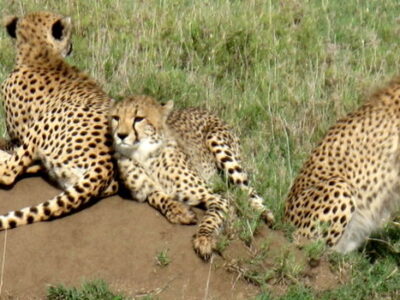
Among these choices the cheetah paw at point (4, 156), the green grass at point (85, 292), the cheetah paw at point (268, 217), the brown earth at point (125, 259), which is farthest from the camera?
the cheetah paw at point (4, 156)

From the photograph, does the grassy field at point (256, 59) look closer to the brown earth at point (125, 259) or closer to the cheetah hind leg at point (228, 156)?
the cheetah hind leg at point (228, 156)

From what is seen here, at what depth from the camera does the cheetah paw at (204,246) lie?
17.2 feet

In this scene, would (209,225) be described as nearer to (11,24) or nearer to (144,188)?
(144,188)

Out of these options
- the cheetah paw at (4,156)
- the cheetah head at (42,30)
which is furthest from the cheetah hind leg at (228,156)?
the cheetah paw at (4,156)

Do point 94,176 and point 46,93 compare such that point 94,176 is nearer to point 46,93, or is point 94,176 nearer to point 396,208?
point 46,93

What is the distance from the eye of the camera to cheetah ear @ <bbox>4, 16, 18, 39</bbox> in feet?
21.9

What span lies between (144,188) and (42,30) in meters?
1.51

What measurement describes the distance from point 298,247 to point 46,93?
1.78 meters

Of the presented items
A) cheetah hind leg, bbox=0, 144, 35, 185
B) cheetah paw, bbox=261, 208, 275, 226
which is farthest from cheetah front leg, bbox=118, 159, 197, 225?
cheetah hind leg, bbox=0, 144, 35, 185

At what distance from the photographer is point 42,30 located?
6668 millimetres

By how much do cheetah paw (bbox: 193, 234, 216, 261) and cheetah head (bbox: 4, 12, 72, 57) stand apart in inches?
75.1

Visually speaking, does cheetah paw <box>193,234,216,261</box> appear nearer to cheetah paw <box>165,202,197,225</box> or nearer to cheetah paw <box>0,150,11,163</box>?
cheetah paw <box>165,202,197,225</box>

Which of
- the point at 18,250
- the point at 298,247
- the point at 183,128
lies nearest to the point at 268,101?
Answer: the point at 183,128

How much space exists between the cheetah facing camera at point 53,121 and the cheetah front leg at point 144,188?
13cm
